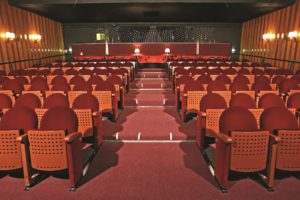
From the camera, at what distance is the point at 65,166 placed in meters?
3.16

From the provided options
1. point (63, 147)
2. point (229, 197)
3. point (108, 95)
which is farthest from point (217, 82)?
point (63, 147)

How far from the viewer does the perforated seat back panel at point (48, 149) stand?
3086mm

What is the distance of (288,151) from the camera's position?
3154 mm

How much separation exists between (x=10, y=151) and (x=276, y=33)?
Result: 14684 mm

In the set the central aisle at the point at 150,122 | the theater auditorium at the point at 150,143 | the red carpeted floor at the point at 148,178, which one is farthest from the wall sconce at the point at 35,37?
the red carpeted floor at the point at 148,178

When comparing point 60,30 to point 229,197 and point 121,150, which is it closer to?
point 121,150

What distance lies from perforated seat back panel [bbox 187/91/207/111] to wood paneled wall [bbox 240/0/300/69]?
8197 millimetres

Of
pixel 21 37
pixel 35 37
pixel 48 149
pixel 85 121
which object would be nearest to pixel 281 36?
pixel 85 121

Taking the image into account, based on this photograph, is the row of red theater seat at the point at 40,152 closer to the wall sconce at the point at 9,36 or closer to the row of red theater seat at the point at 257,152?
the row of red theater seat at the point at 257,152

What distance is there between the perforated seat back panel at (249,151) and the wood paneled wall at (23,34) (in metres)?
10.8

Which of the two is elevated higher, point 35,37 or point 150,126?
point 35,37

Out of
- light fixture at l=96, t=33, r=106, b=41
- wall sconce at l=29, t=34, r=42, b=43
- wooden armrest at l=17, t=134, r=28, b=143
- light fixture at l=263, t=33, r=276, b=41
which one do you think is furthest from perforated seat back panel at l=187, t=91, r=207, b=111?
light fixture at l=96, t=33, r=106, b=41

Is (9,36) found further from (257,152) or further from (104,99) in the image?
(257,152)

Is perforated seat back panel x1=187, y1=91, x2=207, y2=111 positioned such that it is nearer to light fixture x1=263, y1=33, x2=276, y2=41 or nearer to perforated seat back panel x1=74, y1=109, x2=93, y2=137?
perforated seat back panel x1=74, y1=109, x2=93, y2=137
